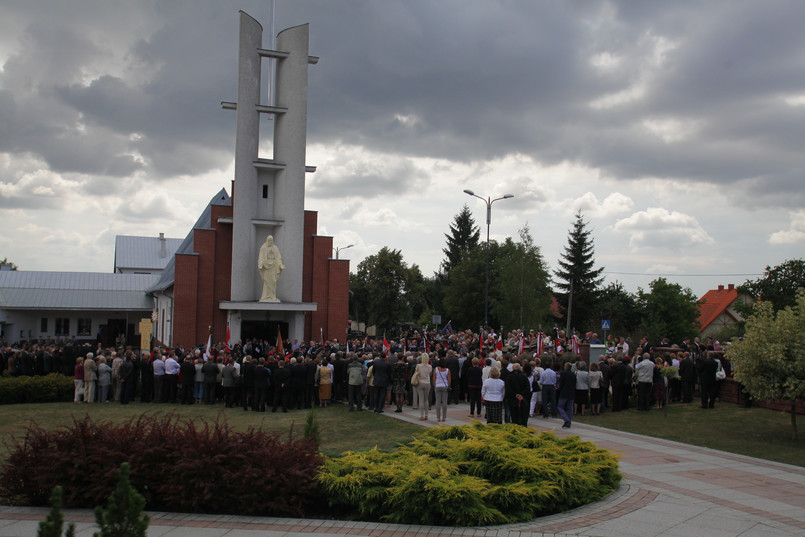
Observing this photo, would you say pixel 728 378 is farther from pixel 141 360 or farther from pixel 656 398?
pixel 141 360

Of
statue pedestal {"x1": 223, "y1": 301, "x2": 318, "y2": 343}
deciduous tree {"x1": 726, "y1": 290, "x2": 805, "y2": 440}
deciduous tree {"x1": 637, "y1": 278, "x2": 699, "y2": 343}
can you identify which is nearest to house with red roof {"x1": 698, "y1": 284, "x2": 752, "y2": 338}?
deciduous tree {"x1": 637, "y1": 278, "x2": 699, "y2": 343}

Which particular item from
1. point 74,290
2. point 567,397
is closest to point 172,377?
point 567,397

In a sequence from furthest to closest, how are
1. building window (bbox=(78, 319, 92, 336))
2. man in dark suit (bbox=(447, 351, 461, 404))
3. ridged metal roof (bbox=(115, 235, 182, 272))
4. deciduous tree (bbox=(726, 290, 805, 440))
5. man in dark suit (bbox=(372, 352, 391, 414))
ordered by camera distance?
ridged metal roof (bbox=(115, 235, 182, 272)) → building window (bbox=(78, 319, 92, 336)) → man in dark suit (bbox=(447, 351, 461, 404)) → man in dark suit (bbox=(372, 352, 391, 414)) → deciduous tree (bbox=(726, 290, 805, 440))

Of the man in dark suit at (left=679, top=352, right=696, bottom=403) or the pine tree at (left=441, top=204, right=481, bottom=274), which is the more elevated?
the pine tree at (left=441, top=204, right=481, bottom=274)

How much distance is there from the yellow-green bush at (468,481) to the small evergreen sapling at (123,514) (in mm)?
3899

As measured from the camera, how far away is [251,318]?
3312 centimetres

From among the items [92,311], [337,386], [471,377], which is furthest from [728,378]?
[92,311]

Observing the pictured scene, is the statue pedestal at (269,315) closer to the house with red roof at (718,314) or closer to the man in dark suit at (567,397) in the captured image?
the man in dark suit at (567,397)

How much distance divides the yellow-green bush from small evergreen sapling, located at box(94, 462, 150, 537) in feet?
12.8

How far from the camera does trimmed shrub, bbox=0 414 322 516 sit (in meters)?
8.03

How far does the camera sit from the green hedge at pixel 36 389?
65.6 feet

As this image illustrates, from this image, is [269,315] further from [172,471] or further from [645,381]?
[172,471]

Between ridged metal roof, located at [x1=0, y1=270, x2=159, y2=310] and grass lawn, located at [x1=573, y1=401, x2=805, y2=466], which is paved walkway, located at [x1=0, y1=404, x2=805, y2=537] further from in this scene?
ridged metal roof, located at [x1=0, y1=270, x2=159, y2=310]

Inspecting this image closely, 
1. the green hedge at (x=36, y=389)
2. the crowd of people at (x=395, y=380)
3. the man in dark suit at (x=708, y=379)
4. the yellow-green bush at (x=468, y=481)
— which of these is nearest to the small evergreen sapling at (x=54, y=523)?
the yellow-green bush at (x=468, y=481)
